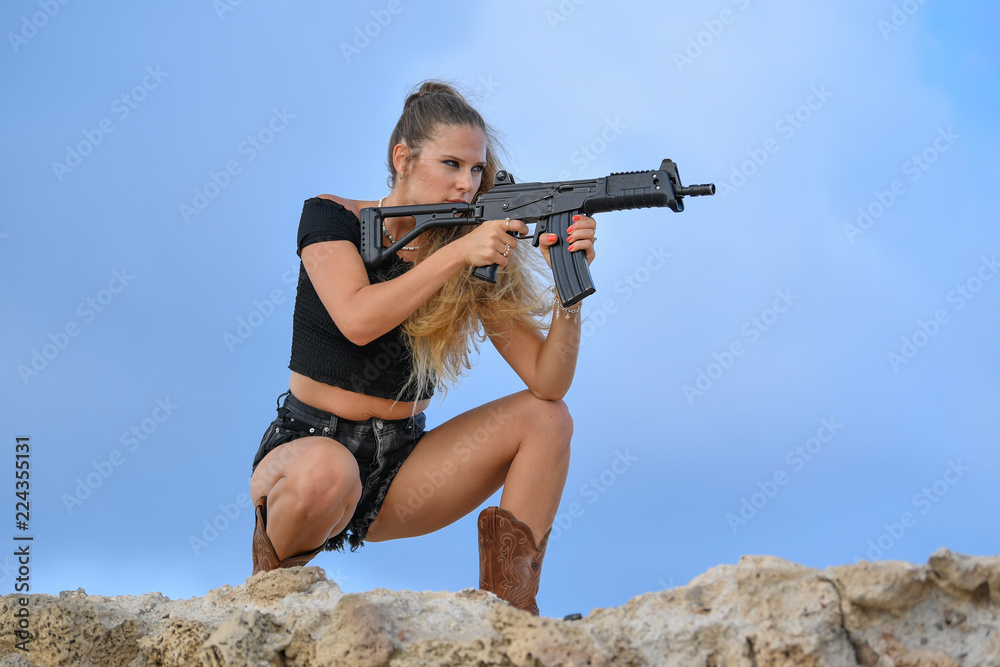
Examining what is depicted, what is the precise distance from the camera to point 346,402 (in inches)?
128

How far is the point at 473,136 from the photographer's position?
3.21m

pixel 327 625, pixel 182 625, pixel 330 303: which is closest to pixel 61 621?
pixel 182 625

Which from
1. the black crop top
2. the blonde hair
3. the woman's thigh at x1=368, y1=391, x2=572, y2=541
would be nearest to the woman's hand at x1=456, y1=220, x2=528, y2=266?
the blonde hair

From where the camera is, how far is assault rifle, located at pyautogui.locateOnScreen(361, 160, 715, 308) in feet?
9.41

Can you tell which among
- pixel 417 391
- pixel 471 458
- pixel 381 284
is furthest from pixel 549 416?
pixel 381 284

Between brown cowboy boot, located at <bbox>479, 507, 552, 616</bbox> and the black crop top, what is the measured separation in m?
0.57

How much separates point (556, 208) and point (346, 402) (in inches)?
41.3

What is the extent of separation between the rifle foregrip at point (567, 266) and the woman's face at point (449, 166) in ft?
1.37

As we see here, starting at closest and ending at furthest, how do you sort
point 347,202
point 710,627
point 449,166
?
point 710,627 < point 449,166 < point 347,202

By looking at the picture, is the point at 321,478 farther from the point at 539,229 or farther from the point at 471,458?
the point at 539,229

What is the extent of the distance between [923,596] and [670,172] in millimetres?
1569

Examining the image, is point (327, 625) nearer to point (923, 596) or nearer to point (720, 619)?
point (720, 619)

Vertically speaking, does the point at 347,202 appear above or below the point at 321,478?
above

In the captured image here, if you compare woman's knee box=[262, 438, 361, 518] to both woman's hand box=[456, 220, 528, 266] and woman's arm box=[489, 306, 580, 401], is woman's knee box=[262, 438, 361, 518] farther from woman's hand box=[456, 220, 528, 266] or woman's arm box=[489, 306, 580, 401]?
woman's hand box=[456, 220, 528, 266]
